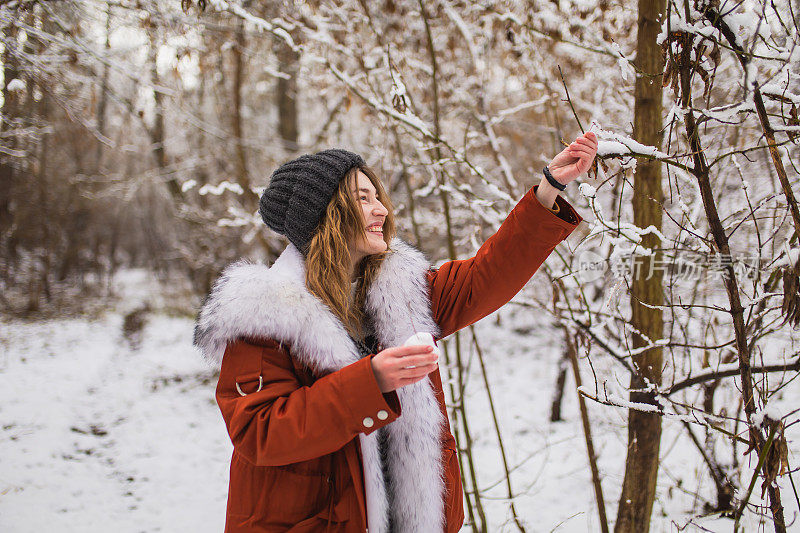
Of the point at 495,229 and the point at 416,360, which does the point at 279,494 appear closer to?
the point at 416,360

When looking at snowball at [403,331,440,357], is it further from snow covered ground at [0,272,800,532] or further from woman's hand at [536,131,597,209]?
snow covered ground at [0,272,800,532]

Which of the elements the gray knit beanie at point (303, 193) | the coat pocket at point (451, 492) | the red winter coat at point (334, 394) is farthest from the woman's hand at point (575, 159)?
the coat pocket at point (451, 492)

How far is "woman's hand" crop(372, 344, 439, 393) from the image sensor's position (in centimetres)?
112

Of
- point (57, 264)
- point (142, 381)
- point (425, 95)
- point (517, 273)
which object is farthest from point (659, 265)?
A: point (57, 264)

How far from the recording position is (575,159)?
4.38ft

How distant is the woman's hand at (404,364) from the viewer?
1.12 meters

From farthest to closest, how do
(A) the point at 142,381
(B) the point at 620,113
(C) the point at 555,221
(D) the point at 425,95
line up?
(A) the point at 142,381, (B) the point at 620,113, (D) the point at 425,95, (C) the point at 555,221

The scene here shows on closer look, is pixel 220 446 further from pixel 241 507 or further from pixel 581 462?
pixel 241 507

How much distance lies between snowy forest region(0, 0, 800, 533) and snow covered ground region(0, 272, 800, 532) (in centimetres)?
4

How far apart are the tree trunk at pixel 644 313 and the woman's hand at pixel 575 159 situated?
2.03 ft

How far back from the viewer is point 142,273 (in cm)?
2064

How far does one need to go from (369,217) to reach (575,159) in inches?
25.4

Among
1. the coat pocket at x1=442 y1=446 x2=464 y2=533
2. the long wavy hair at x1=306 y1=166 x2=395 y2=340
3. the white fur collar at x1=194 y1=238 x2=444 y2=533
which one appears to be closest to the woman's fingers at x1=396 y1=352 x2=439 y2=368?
the white fur collar at x1=194 y1=238 x2=444 y2=533

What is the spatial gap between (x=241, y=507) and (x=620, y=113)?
16.4ft
